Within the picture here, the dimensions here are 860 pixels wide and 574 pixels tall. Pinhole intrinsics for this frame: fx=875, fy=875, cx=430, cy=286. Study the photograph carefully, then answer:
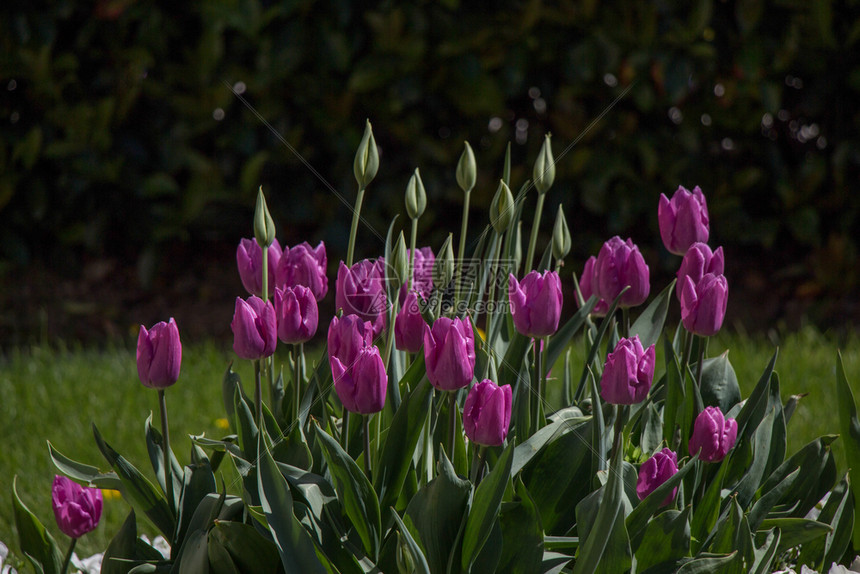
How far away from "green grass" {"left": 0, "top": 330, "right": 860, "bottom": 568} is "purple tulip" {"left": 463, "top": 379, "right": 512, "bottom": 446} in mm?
1307

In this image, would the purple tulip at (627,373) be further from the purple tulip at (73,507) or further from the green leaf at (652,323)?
the purple tulip at (73,507)

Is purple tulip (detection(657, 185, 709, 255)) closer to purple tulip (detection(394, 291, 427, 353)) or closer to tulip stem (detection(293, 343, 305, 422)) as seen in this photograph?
purple tulip (detection(394, 291, 427, 353))

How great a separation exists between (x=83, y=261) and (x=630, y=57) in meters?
2.74

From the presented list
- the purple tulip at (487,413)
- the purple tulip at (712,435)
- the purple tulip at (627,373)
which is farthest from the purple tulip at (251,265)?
the purple tulip at (712,435)

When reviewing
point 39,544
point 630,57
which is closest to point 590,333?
point 39,544

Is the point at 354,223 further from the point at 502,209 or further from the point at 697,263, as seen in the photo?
the point at 697,263

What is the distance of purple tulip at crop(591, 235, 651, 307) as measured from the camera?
1.32m

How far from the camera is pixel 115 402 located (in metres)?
2.88

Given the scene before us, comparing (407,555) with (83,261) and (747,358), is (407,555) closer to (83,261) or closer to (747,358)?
(747,358)

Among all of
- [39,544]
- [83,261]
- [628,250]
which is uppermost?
[628,250]

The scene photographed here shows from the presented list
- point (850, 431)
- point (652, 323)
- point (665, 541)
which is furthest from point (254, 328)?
point (850, 431)

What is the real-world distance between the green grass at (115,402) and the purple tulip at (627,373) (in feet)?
4.53

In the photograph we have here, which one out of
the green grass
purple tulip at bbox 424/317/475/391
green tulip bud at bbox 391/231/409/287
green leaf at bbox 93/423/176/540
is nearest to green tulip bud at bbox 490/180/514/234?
green tulip bud at bbox 391/231/409/287

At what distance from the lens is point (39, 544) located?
132 cm
